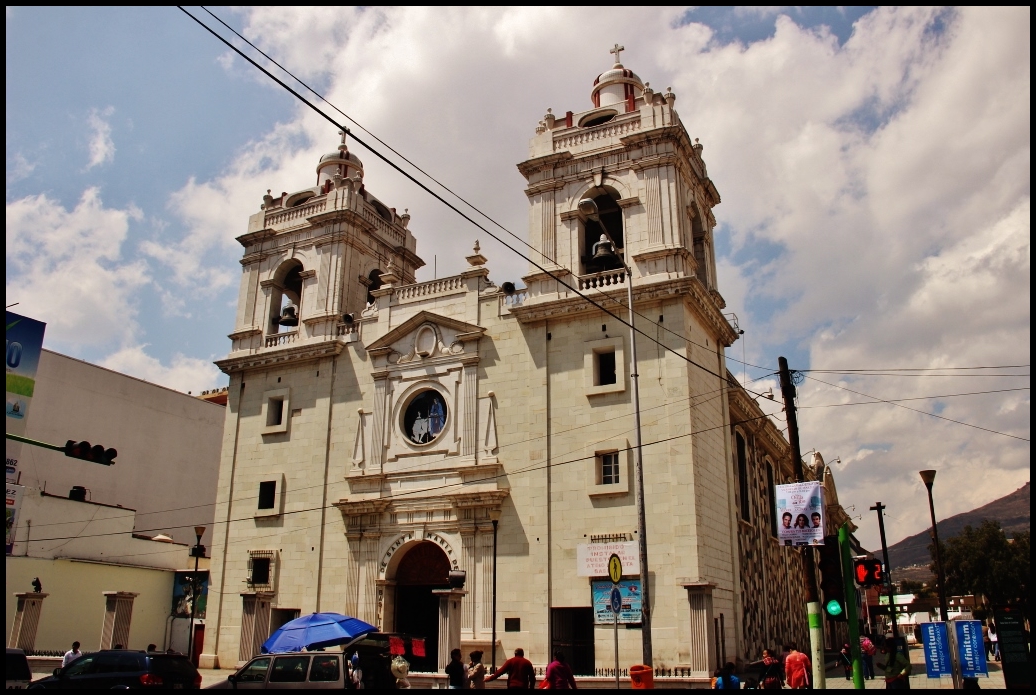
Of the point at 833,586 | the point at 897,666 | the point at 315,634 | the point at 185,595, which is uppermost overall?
the point at 185,595

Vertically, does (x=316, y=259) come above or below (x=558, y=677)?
above

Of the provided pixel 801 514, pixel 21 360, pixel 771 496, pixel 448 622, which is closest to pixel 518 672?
pixel 801 514

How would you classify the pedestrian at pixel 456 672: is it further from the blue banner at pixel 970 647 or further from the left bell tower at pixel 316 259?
the left bell tower at pixel 316 259

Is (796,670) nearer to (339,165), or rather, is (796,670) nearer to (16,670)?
(16,670)

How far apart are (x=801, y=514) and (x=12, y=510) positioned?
33.6 meters

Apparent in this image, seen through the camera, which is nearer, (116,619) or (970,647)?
(970,647)

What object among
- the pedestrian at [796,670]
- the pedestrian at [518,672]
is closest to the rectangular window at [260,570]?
the pedestrian at [518,672]

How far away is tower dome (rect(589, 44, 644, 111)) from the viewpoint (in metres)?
34.2

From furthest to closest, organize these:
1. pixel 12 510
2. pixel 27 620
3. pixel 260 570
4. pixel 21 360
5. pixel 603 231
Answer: pixel 12 510, pixel 260 570, pixel 27 620, pixel 603 231, pixel 21 360

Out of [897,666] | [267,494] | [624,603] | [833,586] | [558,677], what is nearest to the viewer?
[833,586]

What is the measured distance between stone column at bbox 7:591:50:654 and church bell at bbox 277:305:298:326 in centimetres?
1418

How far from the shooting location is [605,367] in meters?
29.3

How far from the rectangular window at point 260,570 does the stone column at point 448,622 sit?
9.99 m

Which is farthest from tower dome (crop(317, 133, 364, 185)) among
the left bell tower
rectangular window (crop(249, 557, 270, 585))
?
rectangular window (crop(249, 557, 270, 585))
